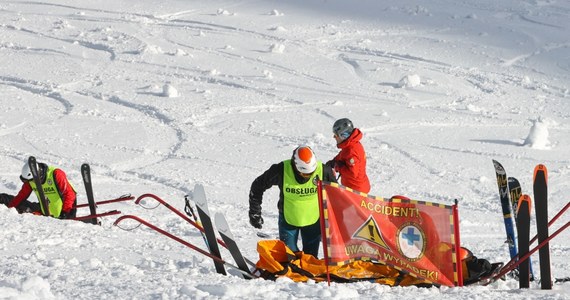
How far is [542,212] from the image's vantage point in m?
5.32

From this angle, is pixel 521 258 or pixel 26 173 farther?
Answer: pixel 26 173

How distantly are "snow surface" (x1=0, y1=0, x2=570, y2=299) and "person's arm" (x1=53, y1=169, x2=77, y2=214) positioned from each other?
540 mm

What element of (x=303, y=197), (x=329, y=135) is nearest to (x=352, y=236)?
(x=303, y=197)

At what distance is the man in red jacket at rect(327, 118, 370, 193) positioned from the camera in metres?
7.78

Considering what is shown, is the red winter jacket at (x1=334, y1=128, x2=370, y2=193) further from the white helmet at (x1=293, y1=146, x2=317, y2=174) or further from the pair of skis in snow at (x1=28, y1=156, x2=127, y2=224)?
the pair of skis in snow at (x1=28, y1=156, x2=127, y2=224)

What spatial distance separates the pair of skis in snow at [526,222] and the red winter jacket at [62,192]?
14.9 ft

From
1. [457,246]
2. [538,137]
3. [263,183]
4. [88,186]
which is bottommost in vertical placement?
[538,137]

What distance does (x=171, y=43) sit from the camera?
19469 mm

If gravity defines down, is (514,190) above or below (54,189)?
above

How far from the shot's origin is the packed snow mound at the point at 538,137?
12.6m

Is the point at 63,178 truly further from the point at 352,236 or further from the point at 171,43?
the point at 171,43

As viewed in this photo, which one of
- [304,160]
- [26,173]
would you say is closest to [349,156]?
[304,160]

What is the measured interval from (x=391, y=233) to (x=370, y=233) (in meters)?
0.15

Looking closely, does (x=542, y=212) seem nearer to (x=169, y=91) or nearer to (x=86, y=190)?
(x=86, y=190)
